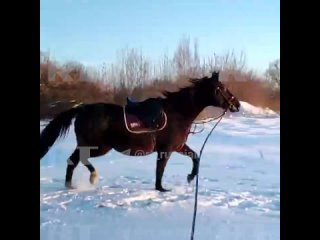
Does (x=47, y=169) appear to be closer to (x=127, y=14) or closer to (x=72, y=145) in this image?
(x=72, y=145)

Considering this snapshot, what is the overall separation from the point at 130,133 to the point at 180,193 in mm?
290

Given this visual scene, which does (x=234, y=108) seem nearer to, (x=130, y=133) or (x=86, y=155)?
(x=130, y=133)

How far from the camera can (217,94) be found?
193 cm

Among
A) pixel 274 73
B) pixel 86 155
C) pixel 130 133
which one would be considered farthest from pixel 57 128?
pixel 274 73

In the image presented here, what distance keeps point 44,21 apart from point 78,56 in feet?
0.60

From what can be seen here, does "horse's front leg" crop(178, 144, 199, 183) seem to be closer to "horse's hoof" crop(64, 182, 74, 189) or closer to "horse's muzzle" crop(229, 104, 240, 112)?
"horse's muzzle" crop(229, 104, 240, 112)

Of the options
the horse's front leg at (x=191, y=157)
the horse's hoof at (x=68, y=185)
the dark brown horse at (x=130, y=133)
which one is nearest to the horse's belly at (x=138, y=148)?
the dark brown horse at (x=130, y=133)

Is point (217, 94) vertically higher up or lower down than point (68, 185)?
higher up

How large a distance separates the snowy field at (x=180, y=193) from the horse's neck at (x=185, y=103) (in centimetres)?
7

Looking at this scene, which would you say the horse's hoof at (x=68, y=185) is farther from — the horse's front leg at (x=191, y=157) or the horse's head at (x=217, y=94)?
the horse's head at (x=217, y=94)

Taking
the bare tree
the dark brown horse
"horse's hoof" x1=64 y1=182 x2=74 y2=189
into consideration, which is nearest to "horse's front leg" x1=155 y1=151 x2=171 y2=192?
the dark brown horse

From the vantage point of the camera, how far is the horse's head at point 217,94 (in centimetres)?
192

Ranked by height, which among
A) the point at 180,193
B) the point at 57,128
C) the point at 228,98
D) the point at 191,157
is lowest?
the point at 180,193
